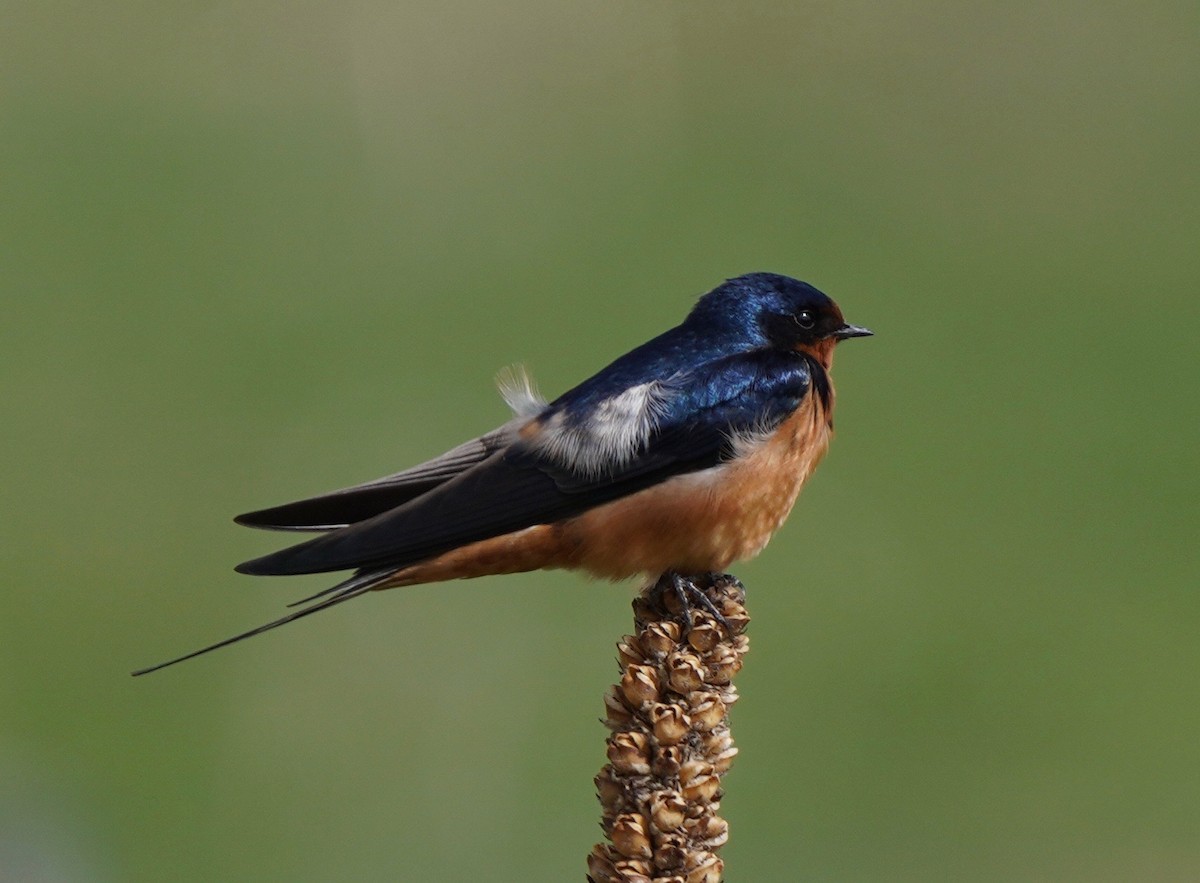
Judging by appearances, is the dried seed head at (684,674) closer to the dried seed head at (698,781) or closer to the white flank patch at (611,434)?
the dried seed head at (698,781)

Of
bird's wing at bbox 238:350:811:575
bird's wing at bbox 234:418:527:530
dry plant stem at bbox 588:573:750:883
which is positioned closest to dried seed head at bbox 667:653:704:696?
dry plant stem at bbox 588:573:750:883

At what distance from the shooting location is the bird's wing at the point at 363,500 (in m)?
2.58

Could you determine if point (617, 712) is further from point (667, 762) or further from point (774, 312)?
point (774, 312)

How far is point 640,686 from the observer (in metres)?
1.94

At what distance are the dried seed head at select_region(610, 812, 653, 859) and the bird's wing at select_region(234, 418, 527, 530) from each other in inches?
35.2

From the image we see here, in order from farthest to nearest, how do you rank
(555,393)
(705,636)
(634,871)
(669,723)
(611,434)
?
(555,393) → (611,434) → (705,636) → (669,723) → (634,871)

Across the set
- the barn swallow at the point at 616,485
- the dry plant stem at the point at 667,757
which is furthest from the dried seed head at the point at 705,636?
the barn swallow at the point at 616,485

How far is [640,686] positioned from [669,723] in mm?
66

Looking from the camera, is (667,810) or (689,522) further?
(689,522)

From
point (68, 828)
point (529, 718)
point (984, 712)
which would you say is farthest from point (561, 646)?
point (68, 828)

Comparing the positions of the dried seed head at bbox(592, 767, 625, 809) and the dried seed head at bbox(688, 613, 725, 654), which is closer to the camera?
the dried seed head at bbox(592, 767, 625, 809)

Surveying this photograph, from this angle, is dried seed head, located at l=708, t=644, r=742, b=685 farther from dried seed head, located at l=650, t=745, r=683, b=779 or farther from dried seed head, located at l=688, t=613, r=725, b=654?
dried seed head, located at l=650, t=745, r=683, b=779

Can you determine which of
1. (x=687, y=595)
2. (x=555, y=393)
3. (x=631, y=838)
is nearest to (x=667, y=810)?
(x=631, y=838)

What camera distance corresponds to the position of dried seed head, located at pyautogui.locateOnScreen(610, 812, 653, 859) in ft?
5.91
